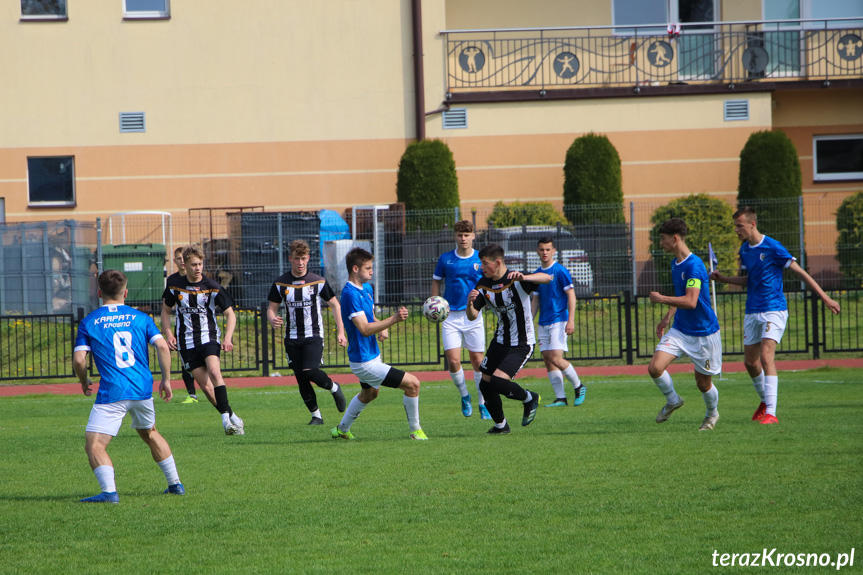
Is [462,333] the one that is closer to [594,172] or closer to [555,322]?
[555,322]

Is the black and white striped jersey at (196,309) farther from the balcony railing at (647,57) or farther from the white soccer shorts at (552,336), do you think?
the balcony railing at (647,57)

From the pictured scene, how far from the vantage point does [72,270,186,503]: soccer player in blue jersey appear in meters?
6.41

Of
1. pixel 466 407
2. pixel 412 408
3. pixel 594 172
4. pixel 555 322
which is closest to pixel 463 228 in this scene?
pixel 555 322

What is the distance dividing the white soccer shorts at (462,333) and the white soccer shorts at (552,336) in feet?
3.89

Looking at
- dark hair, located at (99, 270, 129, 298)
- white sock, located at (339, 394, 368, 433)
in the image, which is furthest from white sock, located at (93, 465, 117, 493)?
white sock, located at (339, 394, 368, 433)

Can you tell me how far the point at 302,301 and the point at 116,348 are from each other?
13.8 ft

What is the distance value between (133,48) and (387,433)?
59.1 ft

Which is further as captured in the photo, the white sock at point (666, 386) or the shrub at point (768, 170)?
the shrub at point (768, 170)

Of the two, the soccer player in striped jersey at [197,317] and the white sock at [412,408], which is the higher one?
the soccer player in striped jersey at [197,317]

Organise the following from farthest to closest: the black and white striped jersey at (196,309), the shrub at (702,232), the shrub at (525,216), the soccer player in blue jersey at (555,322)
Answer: the shrub at (525,216)
the shrub at (702,232)
the soccer player in blue jersey at (555,322)
the black and white striped jersey at (196,309)

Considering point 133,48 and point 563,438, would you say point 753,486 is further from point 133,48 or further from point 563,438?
point 133,48

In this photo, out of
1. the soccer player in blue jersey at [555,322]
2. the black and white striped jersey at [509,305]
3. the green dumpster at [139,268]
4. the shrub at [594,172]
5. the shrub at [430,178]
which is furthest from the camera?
the shrub at [594,172]

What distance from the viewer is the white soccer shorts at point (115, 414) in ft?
21.0

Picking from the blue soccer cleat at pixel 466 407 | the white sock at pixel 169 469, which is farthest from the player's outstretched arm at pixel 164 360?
the blue soccer cleat at pixel 466 407
